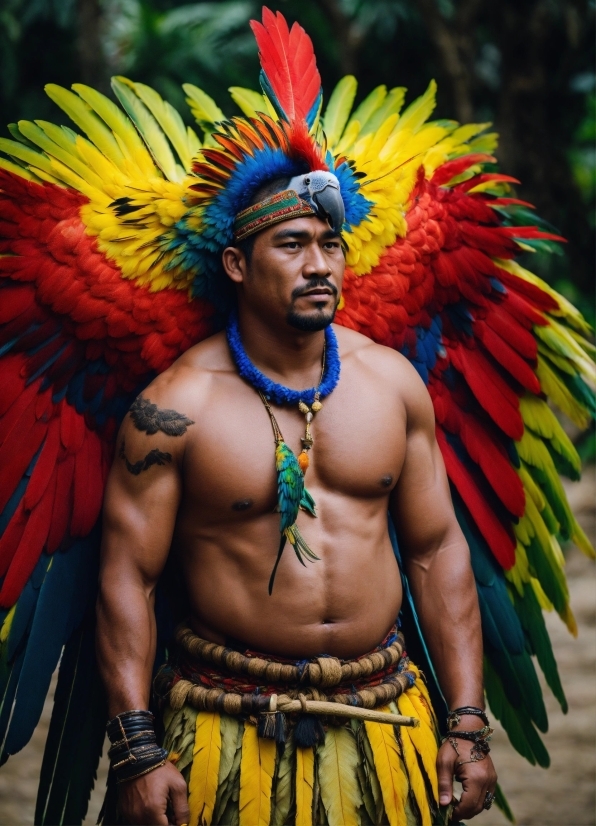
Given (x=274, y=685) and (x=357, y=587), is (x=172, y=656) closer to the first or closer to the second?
(x=274, y=685)

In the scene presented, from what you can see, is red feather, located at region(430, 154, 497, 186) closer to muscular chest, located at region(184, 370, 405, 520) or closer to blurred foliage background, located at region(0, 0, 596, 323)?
muscular chest, located at region(184, 370, 405, 520)

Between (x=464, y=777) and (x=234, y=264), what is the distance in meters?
1.31

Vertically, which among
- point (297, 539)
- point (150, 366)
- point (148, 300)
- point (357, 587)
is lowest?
point (357, 587)

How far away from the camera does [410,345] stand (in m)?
2.48

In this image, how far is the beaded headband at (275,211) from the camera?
2080mm

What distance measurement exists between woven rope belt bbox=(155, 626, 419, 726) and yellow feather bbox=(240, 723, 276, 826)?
0.07 m

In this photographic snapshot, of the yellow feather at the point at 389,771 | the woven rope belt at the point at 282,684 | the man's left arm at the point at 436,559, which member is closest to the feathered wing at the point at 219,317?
the man's left arm at the point at 436,559

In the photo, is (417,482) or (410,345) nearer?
(417,482)

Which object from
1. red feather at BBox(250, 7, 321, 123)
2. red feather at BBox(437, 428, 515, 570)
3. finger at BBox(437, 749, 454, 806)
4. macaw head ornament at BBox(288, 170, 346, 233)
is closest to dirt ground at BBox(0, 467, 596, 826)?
red feather at BBox(437, 428, 515, 570)

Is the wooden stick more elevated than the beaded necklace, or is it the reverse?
the beaded necklace

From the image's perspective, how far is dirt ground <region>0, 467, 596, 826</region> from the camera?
3.86 metres

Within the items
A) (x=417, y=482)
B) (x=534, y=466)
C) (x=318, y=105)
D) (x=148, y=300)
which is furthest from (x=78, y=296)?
(x=534, y=466)

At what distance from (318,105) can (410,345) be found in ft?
2.18

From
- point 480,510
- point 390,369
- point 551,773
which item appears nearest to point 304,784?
point 480,510
